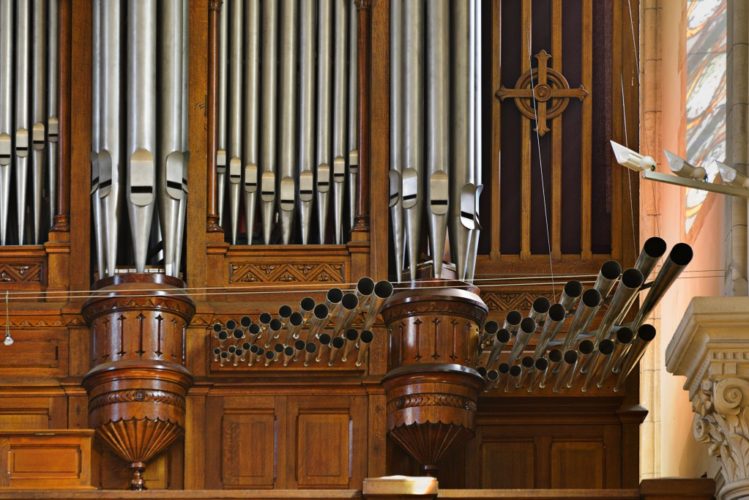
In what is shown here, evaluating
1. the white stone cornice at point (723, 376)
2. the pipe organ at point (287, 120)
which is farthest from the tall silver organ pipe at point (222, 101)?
the white stone cornice at point (723, 376)

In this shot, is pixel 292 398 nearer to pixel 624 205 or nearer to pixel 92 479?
pixel 92 479

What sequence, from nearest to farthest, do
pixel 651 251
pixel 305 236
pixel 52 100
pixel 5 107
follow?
pixel 651 251
pixel 305 236
pixel 5 107
pixel 52 100

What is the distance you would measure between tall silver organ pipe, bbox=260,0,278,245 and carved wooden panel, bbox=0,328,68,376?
156 centimetres

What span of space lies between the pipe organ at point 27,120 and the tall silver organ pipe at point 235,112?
120 cm

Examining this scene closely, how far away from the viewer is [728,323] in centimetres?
1171

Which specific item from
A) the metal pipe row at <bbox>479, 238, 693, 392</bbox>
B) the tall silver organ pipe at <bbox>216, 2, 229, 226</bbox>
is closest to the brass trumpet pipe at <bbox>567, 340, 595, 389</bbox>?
the metal pipe row at <bbox>479, 238, 693, 392</bbox>

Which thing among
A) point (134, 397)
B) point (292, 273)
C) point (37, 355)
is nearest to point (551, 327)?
point (292, 273)

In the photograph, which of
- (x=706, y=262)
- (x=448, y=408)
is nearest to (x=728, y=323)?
(x=706, y=262)

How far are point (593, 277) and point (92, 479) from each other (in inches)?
141

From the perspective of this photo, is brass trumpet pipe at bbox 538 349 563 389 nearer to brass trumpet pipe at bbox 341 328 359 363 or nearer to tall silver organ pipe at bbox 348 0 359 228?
brass trumpet pipe at bbox 341 328 359 363

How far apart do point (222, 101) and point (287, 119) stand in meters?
0.47

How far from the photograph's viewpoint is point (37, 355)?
14742 mm

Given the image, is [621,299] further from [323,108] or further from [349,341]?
[323,108]

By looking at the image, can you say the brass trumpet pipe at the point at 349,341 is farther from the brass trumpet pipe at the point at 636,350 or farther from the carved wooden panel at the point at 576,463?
A: the brass trumpet pipe at the point at 636,350
